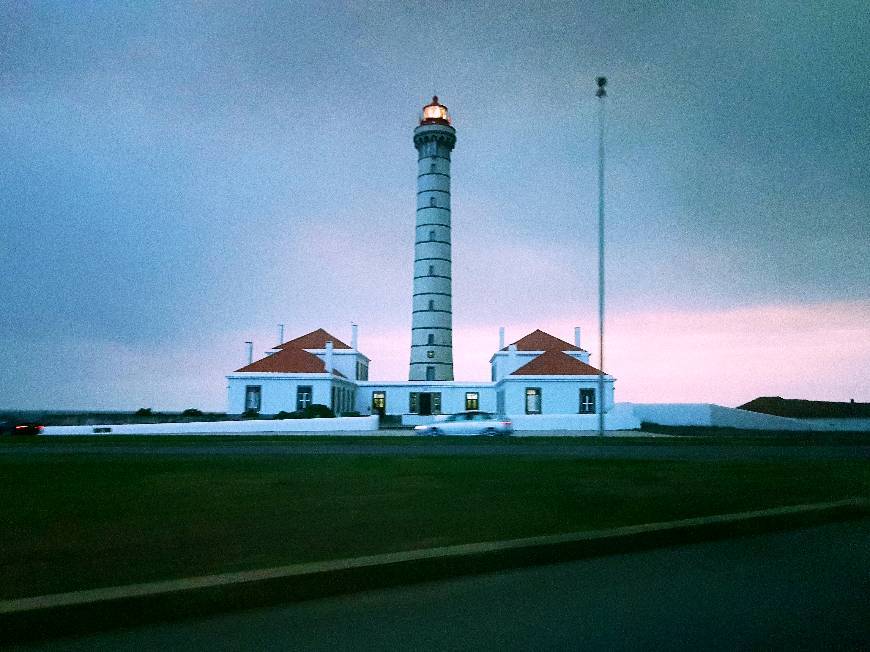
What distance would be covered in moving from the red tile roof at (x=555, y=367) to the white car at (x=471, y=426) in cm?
1396

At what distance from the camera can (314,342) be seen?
192 feet

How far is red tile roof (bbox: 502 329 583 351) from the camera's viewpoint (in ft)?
183

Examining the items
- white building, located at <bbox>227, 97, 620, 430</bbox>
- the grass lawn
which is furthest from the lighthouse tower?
the grass lawn

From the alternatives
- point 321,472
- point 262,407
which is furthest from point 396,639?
point 262,407

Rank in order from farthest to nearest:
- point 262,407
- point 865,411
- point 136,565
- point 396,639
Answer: point 865,411
point 262,407
point 136,565
point 396,639

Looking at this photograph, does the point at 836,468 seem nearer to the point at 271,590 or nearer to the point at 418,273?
the point at 271,590

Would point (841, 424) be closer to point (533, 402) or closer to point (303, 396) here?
point (533, 402)

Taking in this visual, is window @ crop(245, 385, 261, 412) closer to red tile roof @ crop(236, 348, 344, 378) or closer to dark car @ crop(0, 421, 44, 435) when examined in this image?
red tile roof @ crop(236, 348, 344, 378)

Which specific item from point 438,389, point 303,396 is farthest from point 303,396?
point 438,389

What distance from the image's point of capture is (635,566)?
6.31 meters

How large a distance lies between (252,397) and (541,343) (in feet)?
75.3

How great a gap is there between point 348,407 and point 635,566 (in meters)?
49.4

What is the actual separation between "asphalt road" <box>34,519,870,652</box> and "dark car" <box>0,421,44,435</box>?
123 feet

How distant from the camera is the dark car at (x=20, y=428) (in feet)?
121
